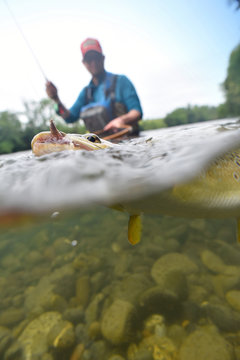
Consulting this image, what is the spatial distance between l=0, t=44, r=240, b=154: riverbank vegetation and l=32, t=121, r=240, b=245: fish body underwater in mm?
199

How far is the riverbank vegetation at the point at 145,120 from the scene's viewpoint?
7.95 metres

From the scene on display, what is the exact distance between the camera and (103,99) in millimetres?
5117

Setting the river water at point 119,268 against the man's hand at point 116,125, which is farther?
the man's hand at point 116,125

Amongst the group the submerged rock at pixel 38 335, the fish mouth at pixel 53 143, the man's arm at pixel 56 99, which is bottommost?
the submerged rock at pixel 38 335

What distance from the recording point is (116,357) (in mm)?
1476

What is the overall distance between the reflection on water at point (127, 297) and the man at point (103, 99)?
2999mm

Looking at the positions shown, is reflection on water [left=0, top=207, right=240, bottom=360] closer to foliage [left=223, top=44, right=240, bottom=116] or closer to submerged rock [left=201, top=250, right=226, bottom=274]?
submerged rock [left=201, top=250, right=226, bottom=274]

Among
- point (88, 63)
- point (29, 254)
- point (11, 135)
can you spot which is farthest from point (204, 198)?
point (11, 135)

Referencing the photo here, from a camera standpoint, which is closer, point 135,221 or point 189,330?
point 135,221

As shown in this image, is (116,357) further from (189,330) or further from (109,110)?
(109,110)

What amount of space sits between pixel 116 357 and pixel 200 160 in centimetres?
171


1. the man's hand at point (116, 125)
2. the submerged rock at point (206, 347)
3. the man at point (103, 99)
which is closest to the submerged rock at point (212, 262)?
the submerged rock at point (206, 347)

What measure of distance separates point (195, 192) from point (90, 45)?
21.6ft

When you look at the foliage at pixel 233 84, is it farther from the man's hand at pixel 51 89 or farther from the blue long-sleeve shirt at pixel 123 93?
the man's hand at pixel 51 89
